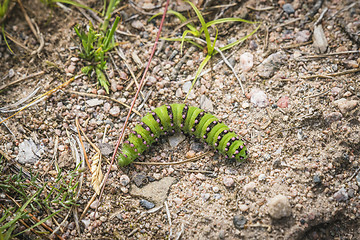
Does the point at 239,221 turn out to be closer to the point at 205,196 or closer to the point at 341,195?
the point at 205,196

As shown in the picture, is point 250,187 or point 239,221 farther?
point 250,187

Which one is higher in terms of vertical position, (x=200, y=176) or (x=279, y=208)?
(x=279, y=208)

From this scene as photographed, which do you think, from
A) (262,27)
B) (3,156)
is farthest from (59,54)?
(262,27)

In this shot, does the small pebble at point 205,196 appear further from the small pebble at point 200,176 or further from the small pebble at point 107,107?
the small pebble at point 107,107

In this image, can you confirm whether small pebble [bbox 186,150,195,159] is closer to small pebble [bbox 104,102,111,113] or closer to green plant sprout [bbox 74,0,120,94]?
small pebble [bbox 104,102,111,113]

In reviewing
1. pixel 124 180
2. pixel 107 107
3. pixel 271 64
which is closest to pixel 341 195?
pixel 271 64
